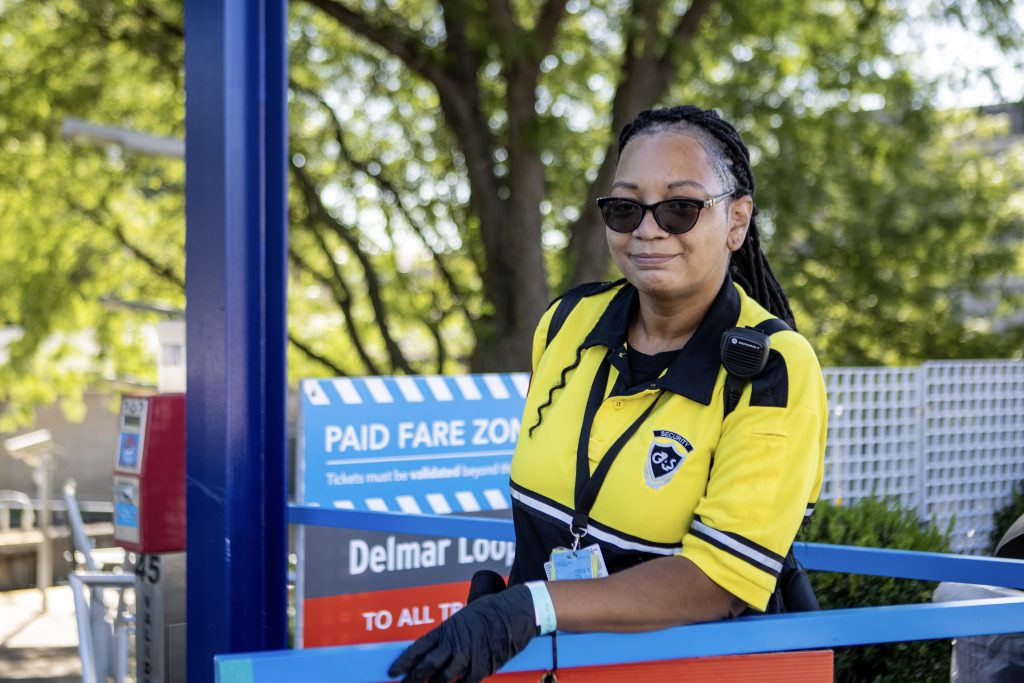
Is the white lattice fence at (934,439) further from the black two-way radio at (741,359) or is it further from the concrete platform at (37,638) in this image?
the black two-way radio at (741,359)

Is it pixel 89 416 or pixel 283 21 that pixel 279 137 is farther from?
pixel 89 416

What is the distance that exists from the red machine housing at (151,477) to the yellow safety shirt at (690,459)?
2365mm

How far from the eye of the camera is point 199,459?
333 cm

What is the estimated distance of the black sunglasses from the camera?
2.22 metres

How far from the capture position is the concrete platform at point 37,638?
25.1 feet

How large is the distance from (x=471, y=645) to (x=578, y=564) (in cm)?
43

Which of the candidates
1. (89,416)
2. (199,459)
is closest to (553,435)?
(199,459)

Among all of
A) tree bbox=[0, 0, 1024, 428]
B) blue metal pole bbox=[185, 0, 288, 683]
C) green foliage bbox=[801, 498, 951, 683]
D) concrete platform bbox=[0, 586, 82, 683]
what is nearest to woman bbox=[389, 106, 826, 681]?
blue metal pole bbox=[185, 0, 288, 683]

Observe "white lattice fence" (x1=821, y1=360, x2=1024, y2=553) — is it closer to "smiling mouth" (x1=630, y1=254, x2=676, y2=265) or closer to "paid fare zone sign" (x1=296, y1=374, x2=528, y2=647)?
"paid fare zone sign" (x1=296, y1=374, x2=528, y2=647)

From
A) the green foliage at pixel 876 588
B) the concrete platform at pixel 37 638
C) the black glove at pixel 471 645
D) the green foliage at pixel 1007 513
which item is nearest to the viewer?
the black glove at pixel 471 645

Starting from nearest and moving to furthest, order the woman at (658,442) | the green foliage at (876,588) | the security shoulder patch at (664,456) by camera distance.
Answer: the woman at (658,442) < the security shoulder patch at (664,456) < the green foliage at (876,588)

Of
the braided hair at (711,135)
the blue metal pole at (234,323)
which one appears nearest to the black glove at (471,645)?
the braided hair at (711,135)

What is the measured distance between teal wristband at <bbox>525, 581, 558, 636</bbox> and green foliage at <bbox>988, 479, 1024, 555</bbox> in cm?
691

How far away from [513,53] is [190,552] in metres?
6.08
